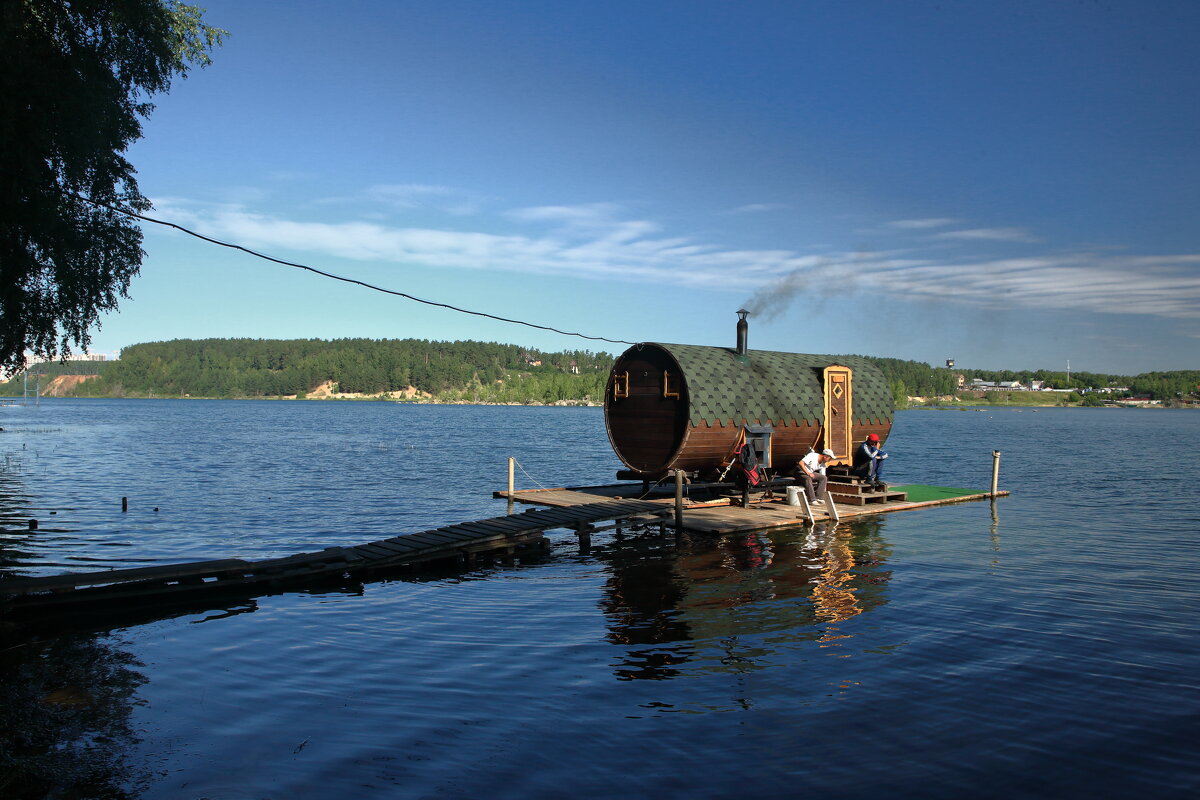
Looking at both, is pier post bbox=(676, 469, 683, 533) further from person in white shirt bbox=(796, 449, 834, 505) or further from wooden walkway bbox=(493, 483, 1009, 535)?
person in white shirt bbox=(796, 449, 834, 505)

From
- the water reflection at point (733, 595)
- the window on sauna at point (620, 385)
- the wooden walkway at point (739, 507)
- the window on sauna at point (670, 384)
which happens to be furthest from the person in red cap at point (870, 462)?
the window on sauna at point (620, 385)

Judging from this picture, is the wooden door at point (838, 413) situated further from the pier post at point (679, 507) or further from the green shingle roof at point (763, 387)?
the pier post at point (679, 507)

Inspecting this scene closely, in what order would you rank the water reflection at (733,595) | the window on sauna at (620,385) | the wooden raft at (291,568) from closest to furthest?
the water reflection at (733,595) → the wooden raft at (291,568) → the window on sauna at (620,385)

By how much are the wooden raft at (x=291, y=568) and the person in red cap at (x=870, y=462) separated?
330 inches

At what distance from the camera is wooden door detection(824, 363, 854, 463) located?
2658 centimetres

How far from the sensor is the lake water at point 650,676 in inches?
316

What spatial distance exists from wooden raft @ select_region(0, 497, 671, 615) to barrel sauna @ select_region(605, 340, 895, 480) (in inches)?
119

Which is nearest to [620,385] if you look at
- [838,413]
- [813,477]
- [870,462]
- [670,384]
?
[670,384]

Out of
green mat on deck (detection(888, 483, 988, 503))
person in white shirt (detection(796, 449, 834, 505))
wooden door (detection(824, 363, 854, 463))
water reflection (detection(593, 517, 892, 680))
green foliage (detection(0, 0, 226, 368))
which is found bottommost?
water reflection (detection(593, 517, 892, 680))

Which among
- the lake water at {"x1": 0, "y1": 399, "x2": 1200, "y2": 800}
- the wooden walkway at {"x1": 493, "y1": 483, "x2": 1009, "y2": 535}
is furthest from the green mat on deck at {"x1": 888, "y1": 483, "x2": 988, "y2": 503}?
the lake water at {"x1": 0, "y1": 399, "x2": 1200, "y2": 800}

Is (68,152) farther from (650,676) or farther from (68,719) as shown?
(650,676)

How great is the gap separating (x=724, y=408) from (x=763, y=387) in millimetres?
2151

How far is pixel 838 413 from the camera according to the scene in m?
26.9

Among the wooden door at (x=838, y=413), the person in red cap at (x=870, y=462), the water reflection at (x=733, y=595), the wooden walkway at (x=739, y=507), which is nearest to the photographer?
the water reflection at (x=733, y=595)
